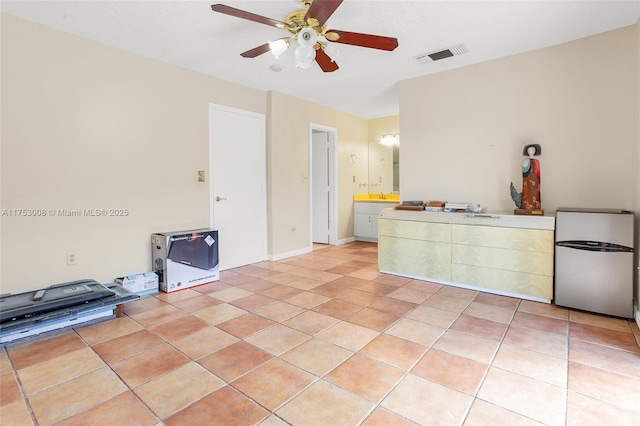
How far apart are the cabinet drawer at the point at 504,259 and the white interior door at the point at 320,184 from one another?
10.1 feet

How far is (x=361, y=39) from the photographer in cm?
243

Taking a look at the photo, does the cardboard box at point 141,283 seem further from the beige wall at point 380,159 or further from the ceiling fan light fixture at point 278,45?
the beige wall at point 380,159

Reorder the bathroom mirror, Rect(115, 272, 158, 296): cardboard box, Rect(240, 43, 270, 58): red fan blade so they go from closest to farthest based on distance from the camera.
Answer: Rect(240, 43, 270, 58): red fan blade → Rect(115, 272, 158, 296): cardboard box → the bathroom mirror

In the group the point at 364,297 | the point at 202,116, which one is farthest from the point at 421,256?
the point at 202,116

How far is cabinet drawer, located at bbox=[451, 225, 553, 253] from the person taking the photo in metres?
3.03

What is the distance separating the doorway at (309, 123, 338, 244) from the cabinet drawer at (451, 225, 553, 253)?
2.92 m

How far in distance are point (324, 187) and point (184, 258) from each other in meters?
3.24

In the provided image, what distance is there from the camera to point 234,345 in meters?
2.26

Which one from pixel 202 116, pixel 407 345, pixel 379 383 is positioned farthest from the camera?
pixel 202 116

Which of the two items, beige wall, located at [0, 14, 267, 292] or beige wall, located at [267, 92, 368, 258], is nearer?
beige wall, located at [0, 14, 267, 292]

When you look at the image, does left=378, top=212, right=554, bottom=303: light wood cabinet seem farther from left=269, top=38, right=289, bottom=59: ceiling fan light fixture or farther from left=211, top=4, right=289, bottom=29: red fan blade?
left=211, top=4, right=289, bottom=29: red fan blade

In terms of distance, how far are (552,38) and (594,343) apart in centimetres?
280

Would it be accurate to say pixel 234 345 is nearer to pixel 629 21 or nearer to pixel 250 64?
pixel 250 64

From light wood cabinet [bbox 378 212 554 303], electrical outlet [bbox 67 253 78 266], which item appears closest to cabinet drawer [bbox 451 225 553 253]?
light wood cabinet [bbox 378 212 554 303]
